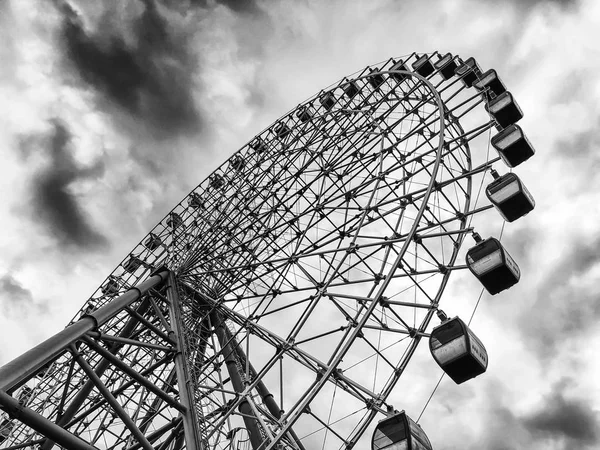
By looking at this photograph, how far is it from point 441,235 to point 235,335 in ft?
17.2

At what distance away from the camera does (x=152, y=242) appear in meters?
20.2

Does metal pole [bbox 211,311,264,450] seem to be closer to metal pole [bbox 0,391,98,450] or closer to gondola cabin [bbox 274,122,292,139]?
metal pole [bbox 0,391,98,450]

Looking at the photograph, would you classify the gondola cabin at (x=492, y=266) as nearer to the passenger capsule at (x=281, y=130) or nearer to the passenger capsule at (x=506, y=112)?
the passenger capsule at (x=506, y=112)

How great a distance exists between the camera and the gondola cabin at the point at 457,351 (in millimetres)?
9617

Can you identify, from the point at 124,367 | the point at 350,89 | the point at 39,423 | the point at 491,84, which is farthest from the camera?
the point at 350,89

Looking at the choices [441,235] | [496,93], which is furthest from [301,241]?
[496,93]

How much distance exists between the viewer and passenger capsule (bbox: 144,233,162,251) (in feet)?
65.6

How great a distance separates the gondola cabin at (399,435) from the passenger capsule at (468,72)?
1019 cm

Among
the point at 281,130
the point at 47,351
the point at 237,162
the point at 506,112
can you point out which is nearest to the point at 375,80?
the point at 281,130

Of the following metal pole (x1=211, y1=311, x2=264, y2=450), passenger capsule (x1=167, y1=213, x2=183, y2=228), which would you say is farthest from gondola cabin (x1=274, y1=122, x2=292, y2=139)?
metal pole (x1=211, y1=311, x2=264, y2=450)

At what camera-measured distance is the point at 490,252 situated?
1145 centimetres

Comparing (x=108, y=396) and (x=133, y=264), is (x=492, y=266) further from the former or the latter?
(x=133, y=264)

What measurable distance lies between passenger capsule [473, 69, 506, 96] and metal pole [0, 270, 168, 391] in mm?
10535

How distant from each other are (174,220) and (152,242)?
4.87ft
